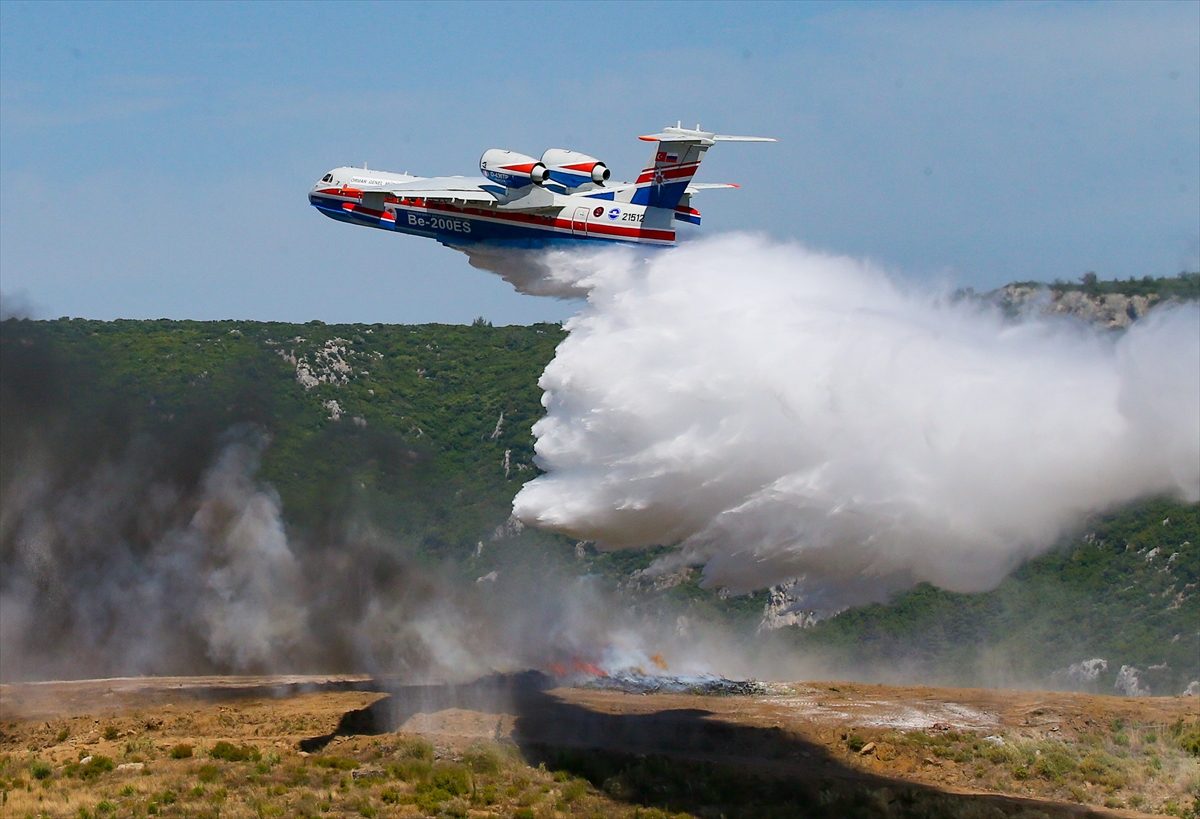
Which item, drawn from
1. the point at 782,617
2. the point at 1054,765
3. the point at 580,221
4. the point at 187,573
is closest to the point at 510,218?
the point at 580,221

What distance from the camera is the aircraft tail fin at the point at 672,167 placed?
34.3m

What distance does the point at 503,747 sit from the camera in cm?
2972

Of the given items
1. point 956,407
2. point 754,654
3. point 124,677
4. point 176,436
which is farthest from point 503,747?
point 754,654

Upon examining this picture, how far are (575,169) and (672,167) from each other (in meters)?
2.89

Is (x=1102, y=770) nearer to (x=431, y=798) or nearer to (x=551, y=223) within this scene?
(x=431, y=798)

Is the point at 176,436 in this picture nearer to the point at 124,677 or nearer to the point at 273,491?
the point at 273,491

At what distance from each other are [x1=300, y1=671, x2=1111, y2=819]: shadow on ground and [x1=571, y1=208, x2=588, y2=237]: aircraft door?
11.9 metres

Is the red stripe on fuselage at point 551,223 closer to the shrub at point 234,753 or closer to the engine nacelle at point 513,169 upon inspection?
the engine nacelle at point 513,169

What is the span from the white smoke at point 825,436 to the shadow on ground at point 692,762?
3.99m

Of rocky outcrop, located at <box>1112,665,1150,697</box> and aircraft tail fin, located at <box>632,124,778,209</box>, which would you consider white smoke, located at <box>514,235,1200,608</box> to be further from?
rocky outcrop, located at <box>1112,665,1150,697</box>

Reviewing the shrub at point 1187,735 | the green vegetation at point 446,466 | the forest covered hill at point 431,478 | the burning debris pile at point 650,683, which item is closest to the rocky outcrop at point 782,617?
the forest covered hill at point 431,478

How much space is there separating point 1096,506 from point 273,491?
2516cm

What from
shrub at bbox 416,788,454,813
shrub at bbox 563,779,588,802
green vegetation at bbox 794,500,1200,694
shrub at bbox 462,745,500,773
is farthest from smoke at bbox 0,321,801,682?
green vegetation at bbox 794,500,1200,694

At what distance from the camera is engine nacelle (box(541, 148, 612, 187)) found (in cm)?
3606
